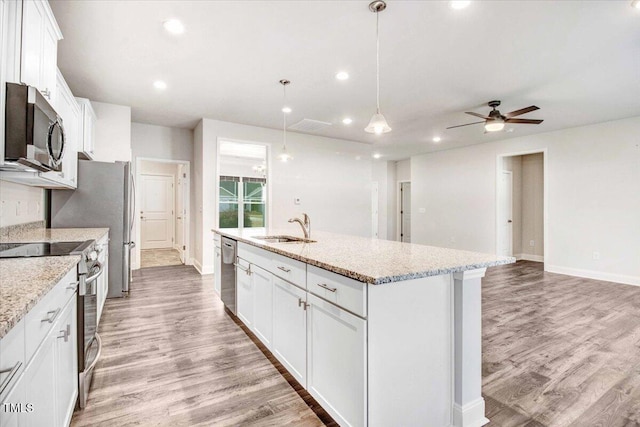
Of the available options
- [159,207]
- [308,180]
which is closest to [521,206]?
[308,180]

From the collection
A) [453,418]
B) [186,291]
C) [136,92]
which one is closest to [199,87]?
[136,92]

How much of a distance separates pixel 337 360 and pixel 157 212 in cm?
845

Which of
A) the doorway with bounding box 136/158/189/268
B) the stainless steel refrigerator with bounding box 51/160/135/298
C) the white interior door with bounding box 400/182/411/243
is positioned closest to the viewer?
the stainless steel refrigerator with bounding box 51/160/135/298

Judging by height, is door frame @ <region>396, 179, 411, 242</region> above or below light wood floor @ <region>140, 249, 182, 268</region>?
above

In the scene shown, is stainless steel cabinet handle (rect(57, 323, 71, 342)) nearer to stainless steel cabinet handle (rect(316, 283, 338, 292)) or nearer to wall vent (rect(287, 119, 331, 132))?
stainless steel cabinet handle (rect(316, 283, 338, 292))

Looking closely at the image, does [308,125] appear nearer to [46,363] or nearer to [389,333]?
[389,333]

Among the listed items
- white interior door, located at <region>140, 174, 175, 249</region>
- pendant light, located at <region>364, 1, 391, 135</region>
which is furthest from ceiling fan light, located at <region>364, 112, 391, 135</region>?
white interior door, located at <region>140, 174, 175, 249</region>

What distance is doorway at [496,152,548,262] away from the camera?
688cm

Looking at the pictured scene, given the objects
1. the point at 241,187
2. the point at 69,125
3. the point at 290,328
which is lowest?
the point at 290,328

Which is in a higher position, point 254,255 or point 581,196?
point 581,196

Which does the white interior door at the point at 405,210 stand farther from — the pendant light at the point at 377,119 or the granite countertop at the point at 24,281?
the granite countertop at the point at 24,281

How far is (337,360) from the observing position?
1.55 meters

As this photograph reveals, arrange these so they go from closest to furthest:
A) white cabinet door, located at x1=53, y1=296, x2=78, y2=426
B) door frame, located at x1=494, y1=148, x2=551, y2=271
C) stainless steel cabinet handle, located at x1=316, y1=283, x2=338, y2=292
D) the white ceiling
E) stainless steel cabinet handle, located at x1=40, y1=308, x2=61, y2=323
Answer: stainless steel cabinet handle, located at x1=40, y1=308, x2=61, y2=323 → white cabinet door, located at x1=53, y1=296, x2=78, y2=426 → stainless steel cabinet handle, located at x1=316, y1=283, x2=338, y2=292 → the white ceiling → door frame, located at x1=494, y1=148, x2=551, y2=271

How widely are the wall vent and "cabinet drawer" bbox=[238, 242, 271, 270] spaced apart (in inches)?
126
